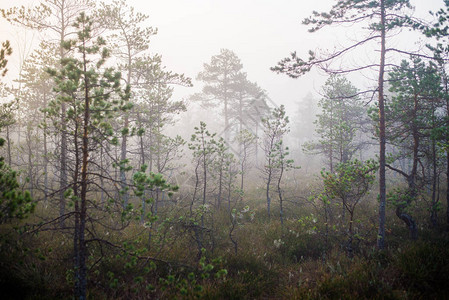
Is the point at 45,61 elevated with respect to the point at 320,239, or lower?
elevated

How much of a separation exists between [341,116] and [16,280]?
743 inches

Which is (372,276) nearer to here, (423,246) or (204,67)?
Answer: (423,246)

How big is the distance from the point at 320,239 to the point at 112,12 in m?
14.5

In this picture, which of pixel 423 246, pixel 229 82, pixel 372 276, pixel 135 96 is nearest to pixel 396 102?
pixel 423 246

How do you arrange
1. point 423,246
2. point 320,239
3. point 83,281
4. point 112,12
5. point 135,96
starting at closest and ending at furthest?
1. point 83,281
2. point 423,246
3. point 320,239
4. point 112,12
5. point 135,96

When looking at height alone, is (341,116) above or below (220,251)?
above

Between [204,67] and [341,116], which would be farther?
[204,67]

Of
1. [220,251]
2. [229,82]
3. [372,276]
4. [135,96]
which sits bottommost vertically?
[220,251]

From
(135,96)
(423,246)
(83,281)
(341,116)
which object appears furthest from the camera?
(341,116)

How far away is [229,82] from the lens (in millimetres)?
26531

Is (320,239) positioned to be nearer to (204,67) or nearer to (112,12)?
(112,12)

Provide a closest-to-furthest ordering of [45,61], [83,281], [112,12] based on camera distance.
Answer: [83,281], [45,61], [112,12]

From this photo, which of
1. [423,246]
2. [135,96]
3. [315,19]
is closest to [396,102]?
[315,19]

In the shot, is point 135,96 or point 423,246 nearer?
point 423,246
